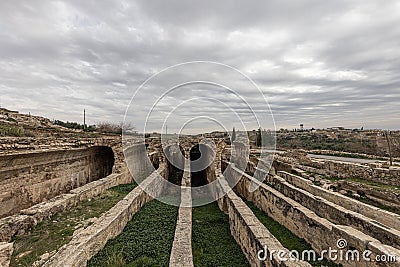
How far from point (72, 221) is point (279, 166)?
13.8 meters

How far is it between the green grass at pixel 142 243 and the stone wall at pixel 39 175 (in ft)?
14.2

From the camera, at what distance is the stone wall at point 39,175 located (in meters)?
8.13

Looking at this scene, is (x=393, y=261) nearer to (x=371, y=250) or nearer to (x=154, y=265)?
(x=371, y=250)

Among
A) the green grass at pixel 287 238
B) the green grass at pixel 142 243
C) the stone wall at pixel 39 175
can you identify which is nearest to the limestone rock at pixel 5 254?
the green grass at pixel 142 243

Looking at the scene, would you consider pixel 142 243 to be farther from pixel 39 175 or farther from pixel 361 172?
pixel 361 172

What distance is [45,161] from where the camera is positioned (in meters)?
9.97

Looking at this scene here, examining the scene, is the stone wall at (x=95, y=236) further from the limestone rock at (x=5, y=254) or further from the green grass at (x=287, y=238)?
the green grass at (x=287, y=238)

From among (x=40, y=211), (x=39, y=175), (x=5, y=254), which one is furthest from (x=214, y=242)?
(x=39, y=175)

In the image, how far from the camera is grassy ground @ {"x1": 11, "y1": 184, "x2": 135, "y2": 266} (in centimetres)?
499

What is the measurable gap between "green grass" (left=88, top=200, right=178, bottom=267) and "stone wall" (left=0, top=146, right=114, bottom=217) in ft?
14.2

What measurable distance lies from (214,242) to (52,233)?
4153 mm

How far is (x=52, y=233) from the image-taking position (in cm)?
591

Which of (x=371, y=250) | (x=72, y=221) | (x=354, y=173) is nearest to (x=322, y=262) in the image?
(x=371, y=250)

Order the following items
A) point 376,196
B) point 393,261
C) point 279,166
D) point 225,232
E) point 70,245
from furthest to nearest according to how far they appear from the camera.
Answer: point 279,166 → point 376,196 → point 225,232 → point 70,245 → point 393,261
